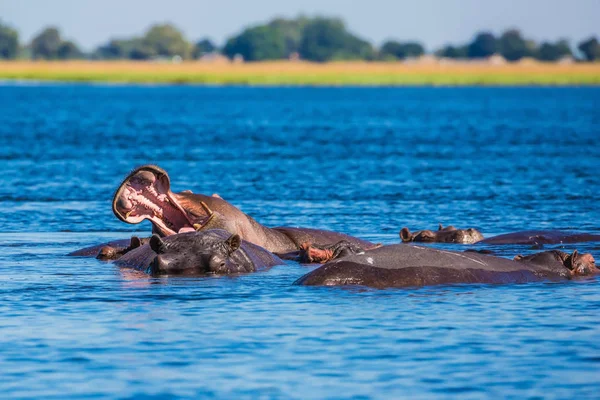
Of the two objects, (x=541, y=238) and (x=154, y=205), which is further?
(x=541, y=238)

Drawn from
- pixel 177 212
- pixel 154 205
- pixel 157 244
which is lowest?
pixel 157 244

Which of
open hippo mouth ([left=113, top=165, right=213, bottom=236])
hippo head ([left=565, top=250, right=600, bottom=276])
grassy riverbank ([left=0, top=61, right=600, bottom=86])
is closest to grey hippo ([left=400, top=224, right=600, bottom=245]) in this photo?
hippo head ([left=565, top=250, right=600, bottom=276])

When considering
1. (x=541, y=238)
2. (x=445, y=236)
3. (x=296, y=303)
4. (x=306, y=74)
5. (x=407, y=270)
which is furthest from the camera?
(x=306, y=74)

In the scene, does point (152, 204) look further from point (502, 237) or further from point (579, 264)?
point (502, 237)

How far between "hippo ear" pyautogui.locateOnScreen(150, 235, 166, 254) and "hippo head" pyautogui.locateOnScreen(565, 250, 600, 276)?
4.46 meters

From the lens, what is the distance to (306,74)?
170 metres

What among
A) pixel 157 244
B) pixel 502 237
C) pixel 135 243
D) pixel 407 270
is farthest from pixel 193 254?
pixel 502 237

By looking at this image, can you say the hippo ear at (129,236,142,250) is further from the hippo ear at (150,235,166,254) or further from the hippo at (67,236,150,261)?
the hippo ear at (150,235,166,254)

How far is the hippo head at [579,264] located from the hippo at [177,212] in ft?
10.6

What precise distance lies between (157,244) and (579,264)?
183 inches

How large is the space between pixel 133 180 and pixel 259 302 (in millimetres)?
2929

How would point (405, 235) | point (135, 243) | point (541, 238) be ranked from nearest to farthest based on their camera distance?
point (135, 243) < point (541, 238) < point (405, 235)

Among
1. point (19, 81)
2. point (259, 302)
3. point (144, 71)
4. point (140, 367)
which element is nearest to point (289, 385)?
point (140, 367)

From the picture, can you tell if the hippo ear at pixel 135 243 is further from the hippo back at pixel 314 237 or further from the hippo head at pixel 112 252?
the hippo back at pixel 314 237
